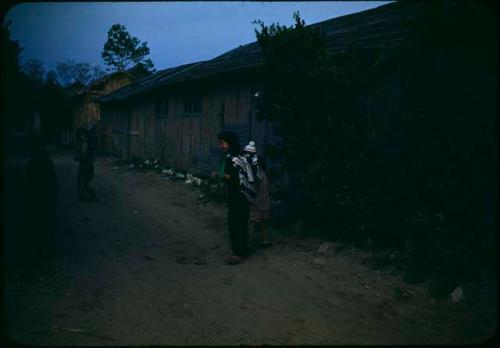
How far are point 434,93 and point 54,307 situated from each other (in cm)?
500

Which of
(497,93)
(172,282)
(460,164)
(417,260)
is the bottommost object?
(172,282)

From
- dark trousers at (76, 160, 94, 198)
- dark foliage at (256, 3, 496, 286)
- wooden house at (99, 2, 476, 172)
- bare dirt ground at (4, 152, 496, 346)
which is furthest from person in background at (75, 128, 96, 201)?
dark foliage at (256, 3, 496, 286)

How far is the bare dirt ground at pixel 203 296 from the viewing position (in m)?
3.96

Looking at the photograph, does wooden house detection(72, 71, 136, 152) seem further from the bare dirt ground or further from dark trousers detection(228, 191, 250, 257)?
dark trousers detection(228, 191, 250, 257)

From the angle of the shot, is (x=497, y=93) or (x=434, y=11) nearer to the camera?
(x=497, y=93)

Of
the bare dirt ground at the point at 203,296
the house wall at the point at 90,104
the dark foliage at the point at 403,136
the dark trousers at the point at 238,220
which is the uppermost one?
the house wall at the point at 90,104

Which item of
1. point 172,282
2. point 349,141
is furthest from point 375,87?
point 172,282

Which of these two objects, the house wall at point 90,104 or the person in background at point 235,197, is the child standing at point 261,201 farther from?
the house wall at point 90,104

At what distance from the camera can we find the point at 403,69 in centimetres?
507

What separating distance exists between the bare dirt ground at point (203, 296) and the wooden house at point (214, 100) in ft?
7.90

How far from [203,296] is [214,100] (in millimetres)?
9167

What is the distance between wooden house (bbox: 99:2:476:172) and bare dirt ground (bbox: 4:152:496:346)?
2.41m

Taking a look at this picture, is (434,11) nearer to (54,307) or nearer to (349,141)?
(349,141)

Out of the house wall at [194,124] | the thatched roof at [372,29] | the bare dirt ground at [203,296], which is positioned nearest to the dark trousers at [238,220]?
the bare dirt ground at [203,296]
